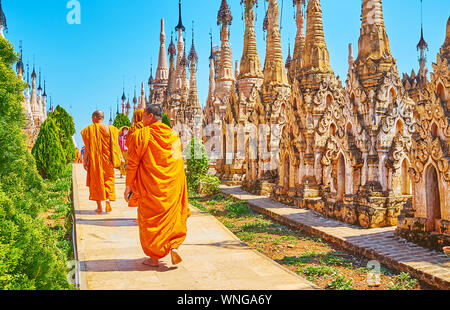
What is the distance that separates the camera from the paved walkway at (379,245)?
5062mm

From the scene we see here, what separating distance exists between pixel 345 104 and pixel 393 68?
4.24ft

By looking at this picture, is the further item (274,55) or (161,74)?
(161,74)

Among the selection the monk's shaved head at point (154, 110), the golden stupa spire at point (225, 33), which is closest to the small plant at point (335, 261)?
the monk's shaved head at point (154, 110)

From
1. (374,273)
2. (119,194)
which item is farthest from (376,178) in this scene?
(119,194)

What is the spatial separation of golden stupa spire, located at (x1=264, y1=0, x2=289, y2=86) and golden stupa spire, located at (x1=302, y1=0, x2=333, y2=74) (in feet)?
9.03

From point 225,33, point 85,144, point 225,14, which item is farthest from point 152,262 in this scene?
point 225,14

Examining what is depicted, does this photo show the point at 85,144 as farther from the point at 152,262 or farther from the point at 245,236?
the point at 152,262

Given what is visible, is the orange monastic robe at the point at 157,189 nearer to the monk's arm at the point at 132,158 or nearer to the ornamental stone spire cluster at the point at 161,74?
the monk's arm at the point at 132,158

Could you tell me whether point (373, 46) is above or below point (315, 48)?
below

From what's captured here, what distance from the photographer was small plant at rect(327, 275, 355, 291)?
190 inches

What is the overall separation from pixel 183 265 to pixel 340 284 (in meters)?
2.08

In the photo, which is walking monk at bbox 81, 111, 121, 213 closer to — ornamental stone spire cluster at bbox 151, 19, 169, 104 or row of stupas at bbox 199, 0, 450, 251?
row of stupas at bbox 199, 0, 450, 251

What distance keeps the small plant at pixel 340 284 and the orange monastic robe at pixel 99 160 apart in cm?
530

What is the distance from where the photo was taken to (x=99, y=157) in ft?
27.0
